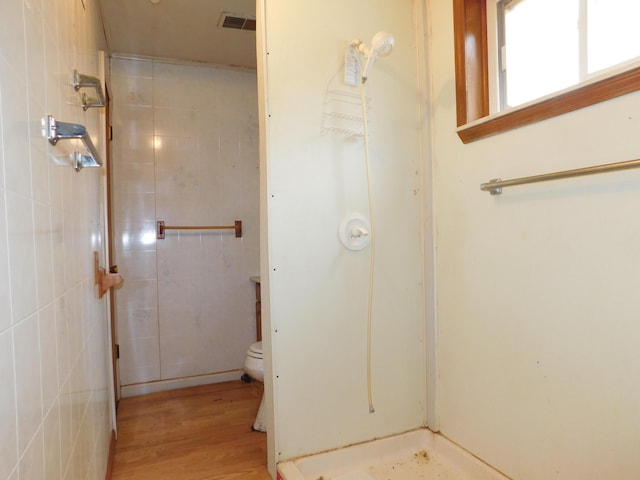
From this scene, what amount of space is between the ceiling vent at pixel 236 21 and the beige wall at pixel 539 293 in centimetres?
118

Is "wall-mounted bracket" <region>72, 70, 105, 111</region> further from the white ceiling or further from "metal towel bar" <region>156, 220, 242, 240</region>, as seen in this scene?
"metal towel bar" <region>156, 220, 242, 240</region>

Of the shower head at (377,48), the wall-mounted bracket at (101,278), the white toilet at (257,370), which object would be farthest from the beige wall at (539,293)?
the wall-mounted bracket at (101,278)

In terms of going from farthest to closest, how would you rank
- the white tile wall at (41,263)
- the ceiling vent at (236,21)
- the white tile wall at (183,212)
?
1. the white tile wall at (183,212)
2. the ceiling vent at (236,21)
3. the white tile wall at (41,263)

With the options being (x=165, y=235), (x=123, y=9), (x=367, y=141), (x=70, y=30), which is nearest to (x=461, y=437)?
(x=367, y=141)

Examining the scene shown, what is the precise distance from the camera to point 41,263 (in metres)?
0.78

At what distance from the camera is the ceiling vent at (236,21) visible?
90.3 inches

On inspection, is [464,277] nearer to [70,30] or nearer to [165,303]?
[70,30]

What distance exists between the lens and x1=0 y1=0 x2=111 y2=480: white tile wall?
0.60 metres

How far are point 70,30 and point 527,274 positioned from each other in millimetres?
1665

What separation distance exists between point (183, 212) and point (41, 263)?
2.07m

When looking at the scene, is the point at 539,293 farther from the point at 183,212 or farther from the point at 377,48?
the point at 183,212

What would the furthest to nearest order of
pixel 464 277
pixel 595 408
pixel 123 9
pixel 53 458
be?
pixel 123 9
pixel 464 277
pixel 595 408
pixel 53 458

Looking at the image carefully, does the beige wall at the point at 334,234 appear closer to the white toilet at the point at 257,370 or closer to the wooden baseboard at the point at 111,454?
the white toilet at the point at 257,370

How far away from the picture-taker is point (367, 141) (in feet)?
5.33
